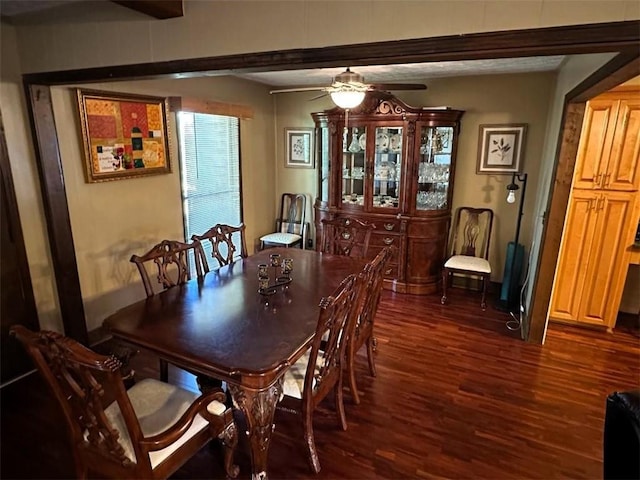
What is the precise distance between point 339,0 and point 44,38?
6.29 ft

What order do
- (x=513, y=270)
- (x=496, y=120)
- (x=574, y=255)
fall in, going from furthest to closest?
(x=496, y=120)
(x=513, y=270)
(x=574, y=255)

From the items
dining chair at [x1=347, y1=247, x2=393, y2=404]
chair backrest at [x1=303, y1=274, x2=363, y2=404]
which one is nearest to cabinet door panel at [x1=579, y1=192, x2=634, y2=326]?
dining chair at [x1=347, y1=247, x2=393, y2=404]

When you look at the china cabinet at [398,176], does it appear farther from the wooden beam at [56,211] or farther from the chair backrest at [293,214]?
Result: the wooden beam at [56,211]

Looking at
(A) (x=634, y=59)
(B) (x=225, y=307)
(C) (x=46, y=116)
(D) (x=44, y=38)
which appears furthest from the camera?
(C) (x=46, y=116)

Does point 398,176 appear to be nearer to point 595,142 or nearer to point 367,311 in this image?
point 595,142

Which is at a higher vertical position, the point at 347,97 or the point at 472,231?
the point at 347,97

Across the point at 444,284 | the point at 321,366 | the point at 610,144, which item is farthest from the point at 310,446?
the point at 610,144

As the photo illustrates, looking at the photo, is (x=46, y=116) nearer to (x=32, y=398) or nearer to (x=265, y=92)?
(x=32, y=398)

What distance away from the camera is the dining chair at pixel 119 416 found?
122 cm

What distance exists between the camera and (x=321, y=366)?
1.95 m

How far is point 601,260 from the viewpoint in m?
3.30

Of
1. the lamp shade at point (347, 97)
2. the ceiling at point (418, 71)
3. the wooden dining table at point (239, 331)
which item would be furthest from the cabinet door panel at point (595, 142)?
the wooden dining table at point (239, 331)

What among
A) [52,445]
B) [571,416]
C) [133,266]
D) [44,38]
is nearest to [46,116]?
[44,38]

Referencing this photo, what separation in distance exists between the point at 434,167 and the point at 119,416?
3.56 meters
